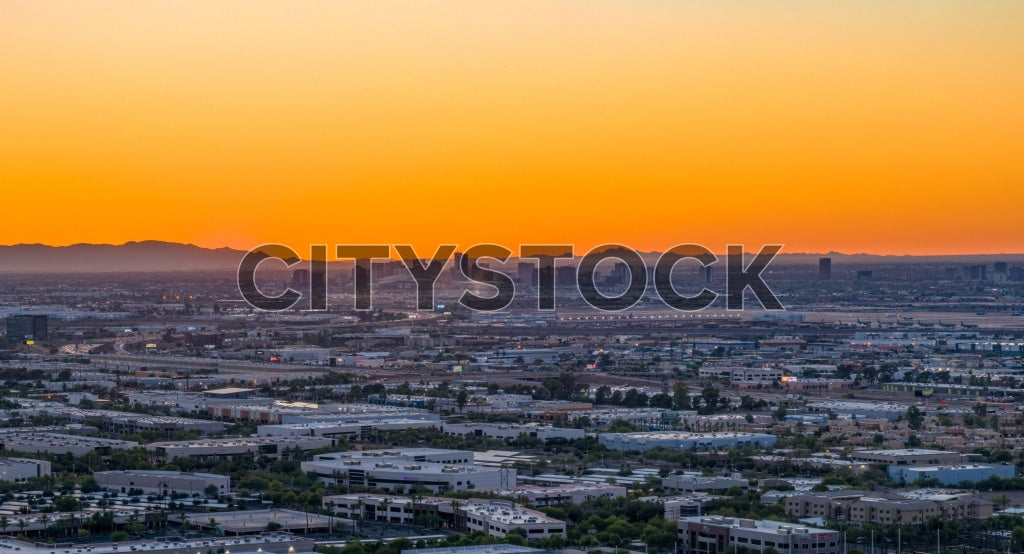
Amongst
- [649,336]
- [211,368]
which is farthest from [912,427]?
[649,336]

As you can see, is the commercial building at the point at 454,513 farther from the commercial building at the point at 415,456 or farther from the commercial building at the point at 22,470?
the commercial building at the point at 22,470

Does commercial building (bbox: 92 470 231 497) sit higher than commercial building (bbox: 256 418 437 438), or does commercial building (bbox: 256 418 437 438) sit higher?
commercial building (bbox: 256 418 437 438)

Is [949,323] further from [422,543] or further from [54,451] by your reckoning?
[422,543]

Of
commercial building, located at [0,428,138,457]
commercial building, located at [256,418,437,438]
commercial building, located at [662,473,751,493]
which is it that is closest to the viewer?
commercial building, located at [662,473,751,493]

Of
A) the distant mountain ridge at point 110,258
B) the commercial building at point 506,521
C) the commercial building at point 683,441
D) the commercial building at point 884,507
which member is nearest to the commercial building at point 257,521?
Answer: the commercial building at point 506,521

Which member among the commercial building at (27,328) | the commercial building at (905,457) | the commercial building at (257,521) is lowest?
the commercial building at (257,521)

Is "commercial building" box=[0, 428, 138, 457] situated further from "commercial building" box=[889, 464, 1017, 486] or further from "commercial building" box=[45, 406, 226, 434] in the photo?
"commercial building" box=[889, 464, 1017, 486]

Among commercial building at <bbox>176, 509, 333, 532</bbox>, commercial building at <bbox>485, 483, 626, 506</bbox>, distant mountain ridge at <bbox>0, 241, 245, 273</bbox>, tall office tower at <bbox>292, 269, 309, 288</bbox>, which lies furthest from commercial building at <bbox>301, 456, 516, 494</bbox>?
distant mountain ridge at <bbox>0, 241, 245, 273</bbox>
